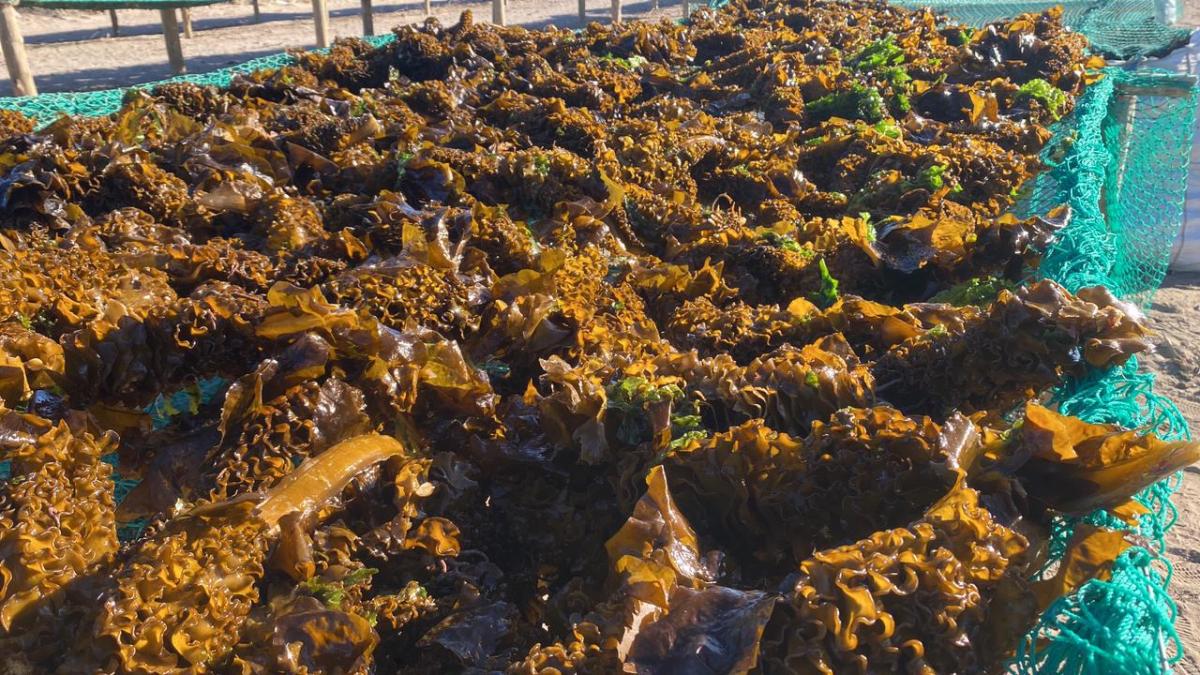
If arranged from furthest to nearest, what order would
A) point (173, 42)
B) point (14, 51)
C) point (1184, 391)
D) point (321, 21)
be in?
1. point (321, 21)
2. point (173, 42)
3. point (14, 51)
4. point (1184, 391)

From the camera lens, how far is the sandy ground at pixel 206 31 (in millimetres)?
12430

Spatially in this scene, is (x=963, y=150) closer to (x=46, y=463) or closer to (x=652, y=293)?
(x=652, y=293)

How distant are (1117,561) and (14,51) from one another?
31.9 feet

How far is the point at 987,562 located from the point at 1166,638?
1.02 feet

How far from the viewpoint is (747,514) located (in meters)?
1.92

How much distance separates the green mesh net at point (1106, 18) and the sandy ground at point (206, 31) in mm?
8974

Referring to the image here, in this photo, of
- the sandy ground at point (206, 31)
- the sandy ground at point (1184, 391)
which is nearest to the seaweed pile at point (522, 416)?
the sandy ground at point (1184, 391)

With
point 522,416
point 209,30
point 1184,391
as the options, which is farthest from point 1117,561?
point 209,30

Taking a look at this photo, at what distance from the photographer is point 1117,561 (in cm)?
157

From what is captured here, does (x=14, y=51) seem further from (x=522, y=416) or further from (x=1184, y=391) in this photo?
(x=1184, y=391)

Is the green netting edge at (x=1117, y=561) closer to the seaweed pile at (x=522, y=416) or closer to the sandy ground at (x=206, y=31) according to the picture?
the seaweed pile at (x=522, y=416)

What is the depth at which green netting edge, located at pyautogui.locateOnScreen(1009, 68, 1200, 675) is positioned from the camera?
147 cm

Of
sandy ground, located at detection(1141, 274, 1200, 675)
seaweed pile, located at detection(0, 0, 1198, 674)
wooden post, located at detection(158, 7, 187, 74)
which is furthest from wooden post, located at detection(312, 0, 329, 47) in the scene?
sandy ground, located at detection(1141, 274, 1200, 675)

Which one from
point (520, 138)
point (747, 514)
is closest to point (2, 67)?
point (520, 138)
